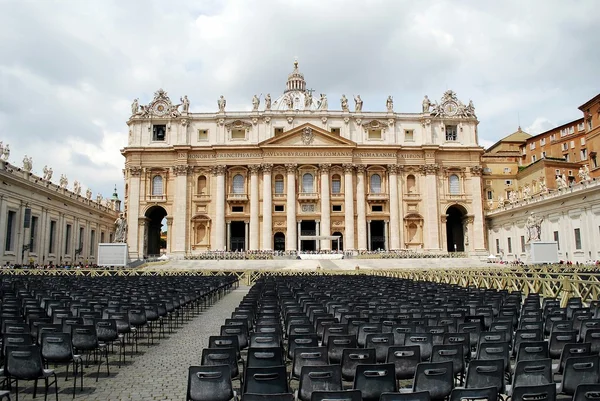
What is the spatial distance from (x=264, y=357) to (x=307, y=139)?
6866 cm

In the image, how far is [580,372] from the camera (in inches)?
274

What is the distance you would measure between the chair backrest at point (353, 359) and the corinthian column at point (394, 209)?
67.5m

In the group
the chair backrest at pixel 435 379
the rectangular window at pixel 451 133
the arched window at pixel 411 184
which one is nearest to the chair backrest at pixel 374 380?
the chair backrest at pixel 435 379

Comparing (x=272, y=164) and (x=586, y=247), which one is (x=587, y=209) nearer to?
(x=586, y=247)

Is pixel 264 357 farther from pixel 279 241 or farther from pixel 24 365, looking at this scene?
pixel 279 241

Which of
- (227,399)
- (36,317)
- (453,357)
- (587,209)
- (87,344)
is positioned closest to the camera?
(227,399)

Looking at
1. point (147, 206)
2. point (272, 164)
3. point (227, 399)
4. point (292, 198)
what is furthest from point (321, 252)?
point (227, 399)

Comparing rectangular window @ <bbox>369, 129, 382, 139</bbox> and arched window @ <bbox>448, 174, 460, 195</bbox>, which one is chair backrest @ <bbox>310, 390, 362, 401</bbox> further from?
arched window @ <bbox>448, 174, 460, 195</bbox>

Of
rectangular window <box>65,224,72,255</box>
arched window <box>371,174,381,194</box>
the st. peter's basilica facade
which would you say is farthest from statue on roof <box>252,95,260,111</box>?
rectangular window <box>65,224,72,255</box>

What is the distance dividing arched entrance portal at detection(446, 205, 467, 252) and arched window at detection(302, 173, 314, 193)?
76.7 ft

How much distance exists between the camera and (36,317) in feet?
38.7

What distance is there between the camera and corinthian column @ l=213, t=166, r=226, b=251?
242ft

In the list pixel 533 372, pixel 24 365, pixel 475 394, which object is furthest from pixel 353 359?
pixel 24 365

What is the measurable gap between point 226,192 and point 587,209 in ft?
157
